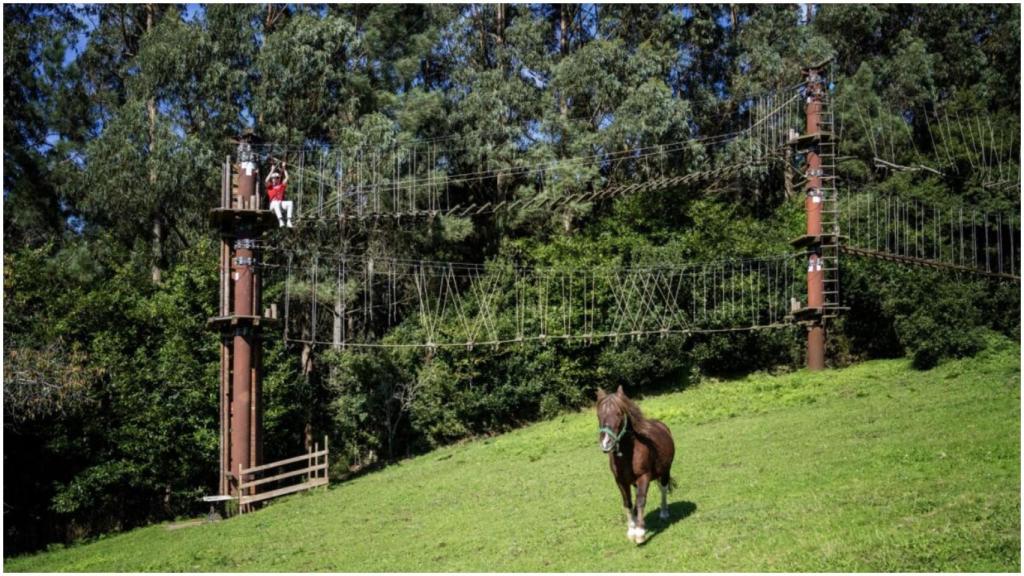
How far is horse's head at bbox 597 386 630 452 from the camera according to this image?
42.0ft

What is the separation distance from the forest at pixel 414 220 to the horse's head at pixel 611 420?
60.6 ft

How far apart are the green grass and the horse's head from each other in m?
1.61

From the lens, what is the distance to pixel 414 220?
38.5m

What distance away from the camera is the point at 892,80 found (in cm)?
4631

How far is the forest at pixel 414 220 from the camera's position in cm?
3136

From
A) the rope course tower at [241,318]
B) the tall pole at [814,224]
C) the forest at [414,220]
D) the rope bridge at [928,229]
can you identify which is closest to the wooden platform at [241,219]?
the rope course tower at [241,318]

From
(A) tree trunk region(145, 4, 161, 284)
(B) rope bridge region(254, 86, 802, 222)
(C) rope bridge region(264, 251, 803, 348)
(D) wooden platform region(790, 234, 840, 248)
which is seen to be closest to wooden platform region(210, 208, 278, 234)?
(B) rope bridge region(254, 86, 802, 222)

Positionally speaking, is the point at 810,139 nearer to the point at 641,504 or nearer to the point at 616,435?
the point at 641,504

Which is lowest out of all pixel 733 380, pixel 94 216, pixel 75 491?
pixel 75 491

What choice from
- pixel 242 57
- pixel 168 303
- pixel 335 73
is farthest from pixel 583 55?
pixel 168 303

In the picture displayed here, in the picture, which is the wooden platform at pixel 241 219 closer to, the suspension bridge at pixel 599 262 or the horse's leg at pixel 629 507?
the suspension bridge at pixel 599 262

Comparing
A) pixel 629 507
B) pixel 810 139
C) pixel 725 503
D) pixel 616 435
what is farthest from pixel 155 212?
pixel 616 435

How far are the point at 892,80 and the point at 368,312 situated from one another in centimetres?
2589

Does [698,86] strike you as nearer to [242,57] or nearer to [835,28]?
[835,28]
